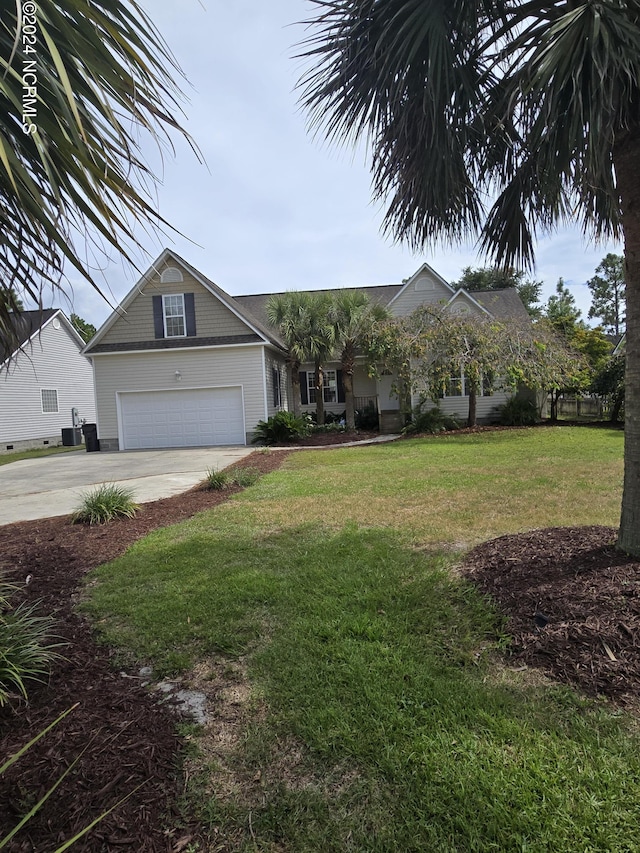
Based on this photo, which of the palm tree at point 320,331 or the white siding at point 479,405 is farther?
the white siding at point 479,405

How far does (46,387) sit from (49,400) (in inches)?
27.8

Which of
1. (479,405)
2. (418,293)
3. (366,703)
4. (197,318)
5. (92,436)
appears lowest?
(366,703)

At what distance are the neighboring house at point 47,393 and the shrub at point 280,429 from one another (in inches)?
418

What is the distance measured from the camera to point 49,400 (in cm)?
2358

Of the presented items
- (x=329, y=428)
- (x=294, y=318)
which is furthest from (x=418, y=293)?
(x=329, y=428)

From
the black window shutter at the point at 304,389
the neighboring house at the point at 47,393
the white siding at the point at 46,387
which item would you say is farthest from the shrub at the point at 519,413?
the white siding at the point at 46,387

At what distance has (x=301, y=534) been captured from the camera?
5293mm

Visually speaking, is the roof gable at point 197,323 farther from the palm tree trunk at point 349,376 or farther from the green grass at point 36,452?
the green grass at point 36,452

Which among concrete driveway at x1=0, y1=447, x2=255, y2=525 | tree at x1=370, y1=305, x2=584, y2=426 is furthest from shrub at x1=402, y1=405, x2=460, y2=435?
concrete driveway at x1=0, y1=447, x2=255, y2=525

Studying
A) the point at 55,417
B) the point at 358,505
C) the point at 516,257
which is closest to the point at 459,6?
the point at 516,257

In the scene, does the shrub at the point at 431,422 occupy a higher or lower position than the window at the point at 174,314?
lower

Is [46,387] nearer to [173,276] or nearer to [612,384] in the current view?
[173,276]

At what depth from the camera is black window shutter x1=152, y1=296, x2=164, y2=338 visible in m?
16.6

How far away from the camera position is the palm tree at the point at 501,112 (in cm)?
274
